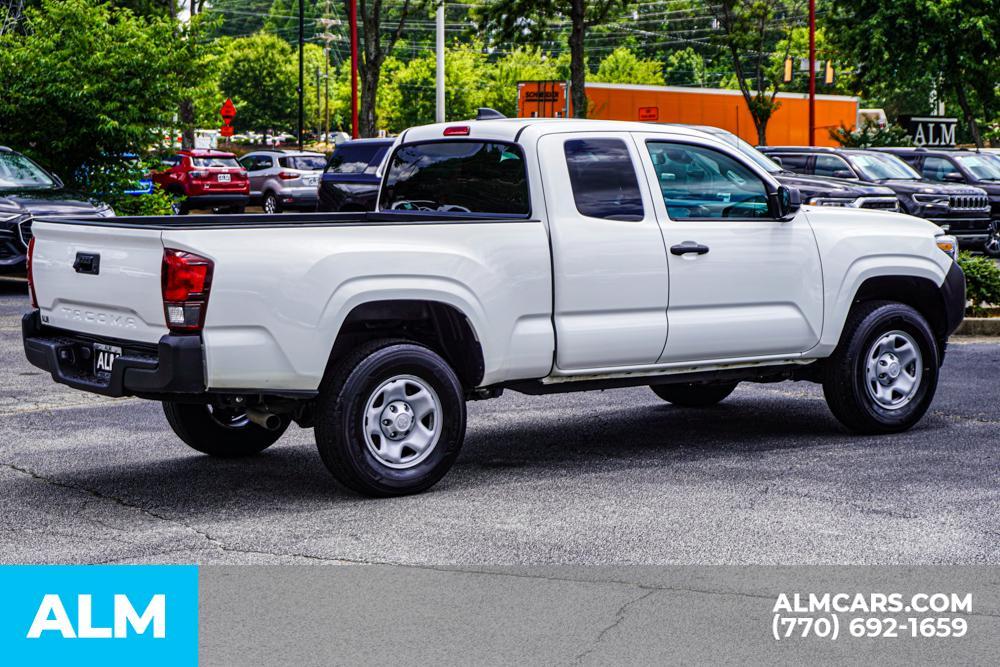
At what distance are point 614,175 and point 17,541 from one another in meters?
3.72

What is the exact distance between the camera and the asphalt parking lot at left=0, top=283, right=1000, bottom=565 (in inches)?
241

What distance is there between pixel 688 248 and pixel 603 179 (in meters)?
→ 0.62

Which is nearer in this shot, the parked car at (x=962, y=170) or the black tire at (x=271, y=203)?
the parked car at (x=962, y=170)

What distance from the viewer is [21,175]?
62.1ft

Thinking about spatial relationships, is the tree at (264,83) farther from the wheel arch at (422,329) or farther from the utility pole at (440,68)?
the wheel arch at (422,329)

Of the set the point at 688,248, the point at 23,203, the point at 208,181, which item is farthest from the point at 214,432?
the point at 208,181

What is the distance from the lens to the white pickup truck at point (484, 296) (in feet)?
21.9

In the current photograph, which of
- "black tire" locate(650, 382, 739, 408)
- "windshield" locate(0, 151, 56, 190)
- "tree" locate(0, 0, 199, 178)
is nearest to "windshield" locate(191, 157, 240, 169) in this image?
"tree" locate(0, 0, 199, 178)

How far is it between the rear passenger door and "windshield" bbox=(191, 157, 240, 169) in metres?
30.0

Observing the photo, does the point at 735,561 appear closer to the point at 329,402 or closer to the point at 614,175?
the point at 329,402

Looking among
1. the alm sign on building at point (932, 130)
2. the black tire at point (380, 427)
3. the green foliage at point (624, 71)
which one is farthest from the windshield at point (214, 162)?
the green foliage at point (624, 71)

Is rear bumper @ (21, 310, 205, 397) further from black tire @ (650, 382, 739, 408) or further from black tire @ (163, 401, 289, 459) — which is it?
black tire @ (650, 382, 739, 408)

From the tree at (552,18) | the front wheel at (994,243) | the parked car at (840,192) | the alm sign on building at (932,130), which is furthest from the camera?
the alm sign on building at (932,130)

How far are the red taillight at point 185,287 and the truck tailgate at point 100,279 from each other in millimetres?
66
